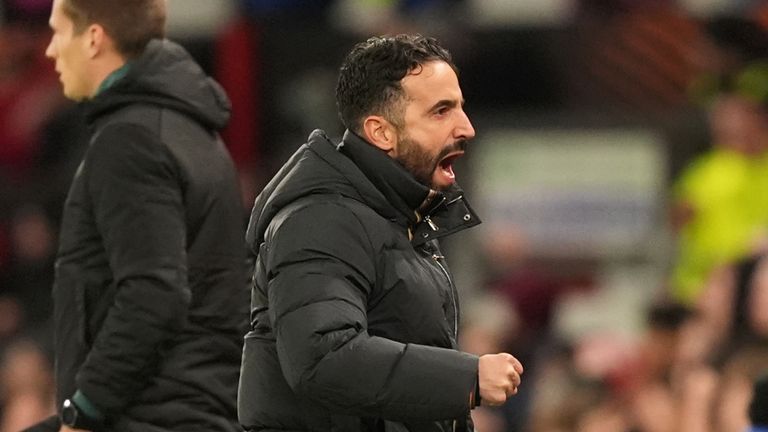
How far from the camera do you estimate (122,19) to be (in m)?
4.76

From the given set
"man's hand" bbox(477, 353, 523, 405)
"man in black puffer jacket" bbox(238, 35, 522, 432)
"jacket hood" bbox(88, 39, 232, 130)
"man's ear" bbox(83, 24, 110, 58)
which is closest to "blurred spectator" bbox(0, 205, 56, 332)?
"jacket hood" bbox(88, 39, 232, 130)

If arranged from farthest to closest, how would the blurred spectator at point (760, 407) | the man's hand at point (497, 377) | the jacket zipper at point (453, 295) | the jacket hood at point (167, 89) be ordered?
1. the blurred spectator at point (760, 407)
2. the jacket hood at point (167, 89)
3. the jacket zipper at point (453, 295)
4. the man's hand at point (497, 377)

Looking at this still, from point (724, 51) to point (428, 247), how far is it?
18.2 ft

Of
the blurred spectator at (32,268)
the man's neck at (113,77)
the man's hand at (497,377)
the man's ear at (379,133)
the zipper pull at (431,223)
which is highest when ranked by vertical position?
the man's neck at (113,77)

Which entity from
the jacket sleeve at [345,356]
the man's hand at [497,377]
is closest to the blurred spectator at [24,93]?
the jacket sleeve at [345,356]

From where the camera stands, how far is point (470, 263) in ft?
33.0

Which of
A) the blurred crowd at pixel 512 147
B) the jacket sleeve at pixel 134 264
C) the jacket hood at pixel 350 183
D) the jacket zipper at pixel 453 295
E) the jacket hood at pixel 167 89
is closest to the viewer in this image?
the jacket hood at pixel 350 183

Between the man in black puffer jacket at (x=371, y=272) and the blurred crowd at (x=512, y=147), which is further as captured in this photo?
the blurred crowd at (x=512, y=147)

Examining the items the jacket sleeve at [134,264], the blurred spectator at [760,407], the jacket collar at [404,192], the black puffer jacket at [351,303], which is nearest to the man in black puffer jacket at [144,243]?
the jacket sleeve at [134,264]

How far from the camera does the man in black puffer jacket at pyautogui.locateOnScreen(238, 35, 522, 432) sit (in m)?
3.89

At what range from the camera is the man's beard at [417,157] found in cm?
417

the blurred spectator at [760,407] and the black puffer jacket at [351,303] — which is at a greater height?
the black puffer jacket at [351,303]

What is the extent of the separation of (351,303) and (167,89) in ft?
3.57

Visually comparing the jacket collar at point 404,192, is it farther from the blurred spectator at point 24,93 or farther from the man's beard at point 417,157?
the blurred spectator at point 24,93
